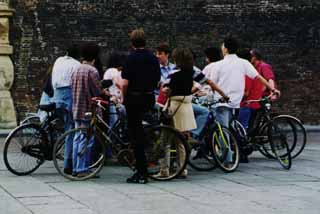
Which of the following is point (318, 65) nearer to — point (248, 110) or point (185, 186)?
point (248, 110)

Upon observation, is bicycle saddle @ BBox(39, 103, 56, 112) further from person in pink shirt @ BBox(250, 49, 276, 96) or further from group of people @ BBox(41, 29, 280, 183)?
person in pink shirt @ BBox(250, 49, 276, 96)

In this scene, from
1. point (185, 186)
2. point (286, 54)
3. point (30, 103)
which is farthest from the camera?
point (286, 54)

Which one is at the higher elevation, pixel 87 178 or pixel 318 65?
pixel 318 65

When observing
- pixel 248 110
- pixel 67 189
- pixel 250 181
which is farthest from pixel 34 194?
pixel 248 110

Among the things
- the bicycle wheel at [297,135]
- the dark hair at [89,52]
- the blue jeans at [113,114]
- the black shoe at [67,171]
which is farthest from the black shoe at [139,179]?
the bicycle wheel at [297,135]

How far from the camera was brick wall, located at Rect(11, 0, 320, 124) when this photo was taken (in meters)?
19.1

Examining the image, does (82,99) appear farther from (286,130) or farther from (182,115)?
(286,130)

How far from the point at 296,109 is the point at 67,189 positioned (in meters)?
13.6

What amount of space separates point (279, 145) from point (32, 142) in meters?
3.28

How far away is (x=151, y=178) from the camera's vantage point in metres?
9.41

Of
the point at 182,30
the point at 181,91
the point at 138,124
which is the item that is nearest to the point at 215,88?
the point at 181,91

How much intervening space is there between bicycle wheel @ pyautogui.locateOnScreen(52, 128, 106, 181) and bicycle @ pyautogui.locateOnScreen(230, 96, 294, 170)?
2178 millimetres

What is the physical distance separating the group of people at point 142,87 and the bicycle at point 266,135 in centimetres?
29

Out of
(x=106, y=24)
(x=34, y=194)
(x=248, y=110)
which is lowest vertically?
(x=34, y=194)
